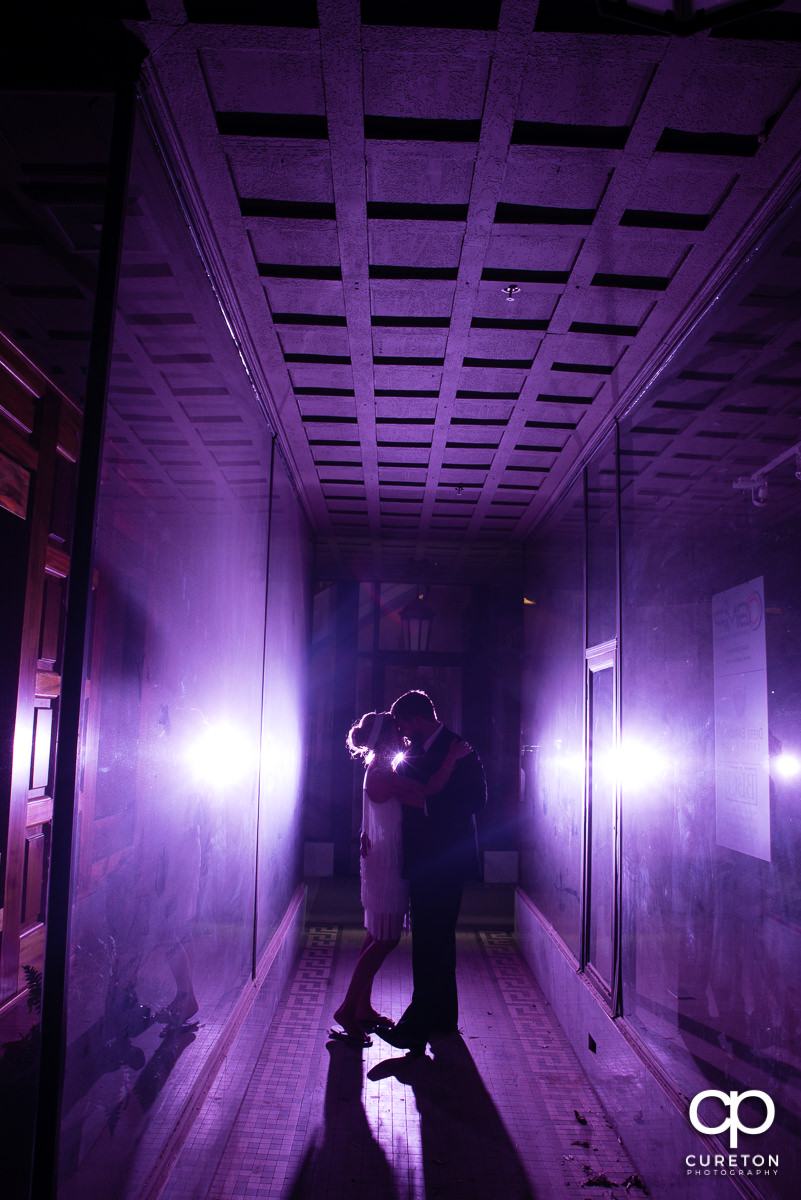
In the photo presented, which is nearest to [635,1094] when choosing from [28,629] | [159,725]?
[159,725]

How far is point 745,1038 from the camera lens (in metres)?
2.19

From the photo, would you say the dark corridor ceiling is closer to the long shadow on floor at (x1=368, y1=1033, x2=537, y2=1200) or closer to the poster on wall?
the poster on wall

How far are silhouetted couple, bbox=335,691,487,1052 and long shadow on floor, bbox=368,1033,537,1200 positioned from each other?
169mm

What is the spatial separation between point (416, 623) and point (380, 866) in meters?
3.76

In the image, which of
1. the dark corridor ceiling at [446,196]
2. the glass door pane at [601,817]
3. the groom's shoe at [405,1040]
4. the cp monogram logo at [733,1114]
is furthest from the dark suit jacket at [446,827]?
the dark corridor ceiling at [446,196]

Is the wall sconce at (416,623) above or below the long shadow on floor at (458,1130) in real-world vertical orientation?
above

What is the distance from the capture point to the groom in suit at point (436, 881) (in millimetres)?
3887

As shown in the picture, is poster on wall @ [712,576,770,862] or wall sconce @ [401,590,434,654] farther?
wall sconce @ [401,590,434,654]

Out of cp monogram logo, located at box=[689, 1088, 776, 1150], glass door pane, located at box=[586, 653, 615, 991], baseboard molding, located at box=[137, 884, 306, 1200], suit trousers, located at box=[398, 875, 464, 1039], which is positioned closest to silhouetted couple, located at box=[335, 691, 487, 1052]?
suit trousers, located at box=[398, 875, 464, 1039]

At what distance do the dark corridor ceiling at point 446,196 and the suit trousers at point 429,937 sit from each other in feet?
7.60

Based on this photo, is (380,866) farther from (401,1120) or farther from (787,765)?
(787,765)

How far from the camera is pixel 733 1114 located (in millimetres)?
2221

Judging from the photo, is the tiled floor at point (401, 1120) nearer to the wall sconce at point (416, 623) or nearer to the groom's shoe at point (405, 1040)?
the groom's shoe at point (405, 1040)

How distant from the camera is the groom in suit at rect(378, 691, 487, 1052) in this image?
389cm
